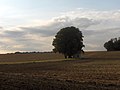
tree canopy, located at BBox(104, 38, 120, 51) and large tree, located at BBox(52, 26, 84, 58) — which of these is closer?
large tree, located at BBox(52, 26, 84, 58)

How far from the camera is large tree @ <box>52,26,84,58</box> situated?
104 metres

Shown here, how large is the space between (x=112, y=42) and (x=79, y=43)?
4876cm

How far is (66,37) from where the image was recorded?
10488 cm

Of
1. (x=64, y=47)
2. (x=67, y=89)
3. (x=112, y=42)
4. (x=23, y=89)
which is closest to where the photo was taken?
(x=23, y=89)

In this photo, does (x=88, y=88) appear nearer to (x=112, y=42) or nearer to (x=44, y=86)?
(x=44, y=86)

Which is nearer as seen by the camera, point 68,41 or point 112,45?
point 68,41

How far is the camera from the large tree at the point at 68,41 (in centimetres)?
10438

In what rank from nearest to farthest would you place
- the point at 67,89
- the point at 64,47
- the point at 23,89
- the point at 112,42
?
the point at 23,89 < the point at 67,89 < the point at 64,47 < the point at 112,42

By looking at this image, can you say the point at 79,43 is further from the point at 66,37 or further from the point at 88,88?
the point at 88,88

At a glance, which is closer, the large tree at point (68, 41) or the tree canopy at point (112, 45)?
the large tree at point (68, 41)

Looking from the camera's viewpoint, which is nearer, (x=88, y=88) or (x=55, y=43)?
(x=88, y=88)

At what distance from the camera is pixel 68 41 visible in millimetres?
104688

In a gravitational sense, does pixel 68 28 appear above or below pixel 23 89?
above

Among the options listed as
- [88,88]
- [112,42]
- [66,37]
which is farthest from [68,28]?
[88,88]
